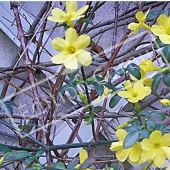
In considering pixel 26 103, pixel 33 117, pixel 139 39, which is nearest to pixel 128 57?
pixel 139 39

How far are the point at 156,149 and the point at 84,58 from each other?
228 millimetres

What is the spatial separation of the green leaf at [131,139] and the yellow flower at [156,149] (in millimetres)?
18

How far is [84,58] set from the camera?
0.44 metres

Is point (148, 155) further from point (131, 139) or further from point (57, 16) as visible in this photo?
point (57, 16)

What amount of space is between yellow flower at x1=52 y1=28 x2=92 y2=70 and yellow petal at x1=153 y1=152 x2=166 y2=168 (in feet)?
0.75

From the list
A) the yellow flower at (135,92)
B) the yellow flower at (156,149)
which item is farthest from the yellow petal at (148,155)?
the yellow flower at (135,92)

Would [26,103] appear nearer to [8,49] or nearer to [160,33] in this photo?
[8,49]

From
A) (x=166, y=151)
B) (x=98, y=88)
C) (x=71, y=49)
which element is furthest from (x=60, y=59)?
(x=166, y=151)

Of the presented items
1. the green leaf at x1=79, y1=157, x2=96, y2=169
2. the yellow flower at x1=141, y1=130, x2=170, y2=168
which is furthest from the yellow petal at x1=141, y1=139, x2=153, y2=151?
the green leaf at x1=79, y1=157, x2=96, y2=169

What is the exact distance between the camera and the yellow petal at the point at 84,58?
435mm

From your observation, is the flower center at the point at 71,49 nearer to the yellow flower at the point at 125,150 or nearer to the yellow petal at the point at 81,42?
the yellow petal at the point at 81,42

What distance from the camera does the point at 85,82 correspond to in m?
0.54

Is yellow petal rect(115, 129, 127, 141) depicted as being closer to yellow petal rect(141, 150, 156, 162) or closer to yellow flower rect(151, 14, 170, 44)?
yellow petal rect(141, 150, 156, 162)

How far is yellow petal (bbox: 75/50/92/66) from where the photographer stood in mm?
435
